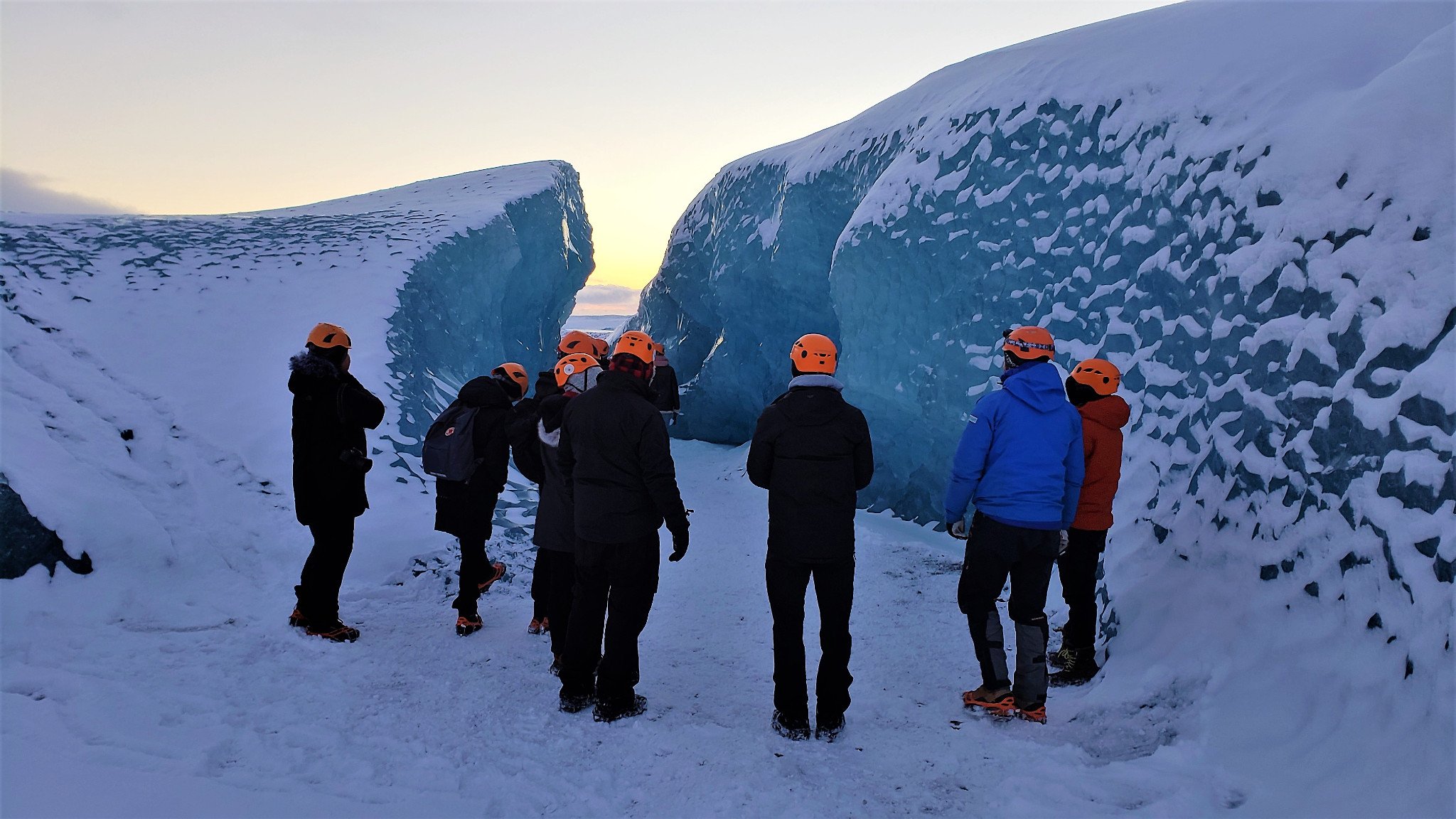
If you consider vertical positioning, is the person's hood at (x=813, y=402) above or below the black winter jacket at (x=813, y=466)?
above

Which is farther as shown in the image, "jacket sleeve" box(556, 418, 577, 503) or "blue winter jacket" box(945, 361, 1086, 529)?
"jacket sleeve" box(556, 418, 577, 503)

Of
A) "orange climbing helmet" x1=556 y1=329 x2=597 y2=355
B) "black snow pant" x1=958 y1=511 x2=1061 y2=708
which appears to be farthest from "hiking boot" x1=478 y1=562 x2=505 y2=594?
"black snow pant" x1=958 y1=511 x2=1061 y2=708

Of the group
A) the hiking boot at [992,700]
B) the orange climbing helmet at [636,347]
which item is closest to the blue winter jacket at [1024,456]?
the hiking boot at [992,700]

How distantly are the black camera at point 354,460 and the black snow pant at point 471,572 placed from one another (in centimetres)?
69

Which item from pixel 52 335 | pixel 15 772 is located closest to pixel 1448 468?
pixel 15 772

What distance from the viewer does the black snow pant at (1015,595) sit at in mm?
3213

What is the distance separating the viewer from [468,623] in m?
4.31

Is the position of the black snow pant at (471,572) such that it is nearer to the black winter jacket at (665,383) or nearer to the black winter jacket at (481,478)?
the black winter jacket at (481,478)

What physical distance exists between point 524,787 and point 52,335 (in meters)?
5.97

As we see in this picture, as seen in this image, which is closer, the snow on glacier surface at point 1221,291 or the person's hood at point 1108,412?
the snow on glacier surface at point 1221,291

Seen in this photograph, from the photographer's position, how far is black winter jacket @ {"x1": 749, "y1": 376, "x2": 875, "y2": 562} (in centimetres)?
310

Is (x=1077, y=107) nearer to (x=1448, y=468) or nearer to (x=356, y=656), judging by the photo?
(x=1448, y=468)

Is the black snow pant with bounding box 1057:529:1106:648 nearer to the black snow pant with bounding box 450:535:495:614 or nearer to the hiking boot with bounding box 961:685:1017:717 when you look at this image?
the hiking boot with bounding box 961:685:1017:717

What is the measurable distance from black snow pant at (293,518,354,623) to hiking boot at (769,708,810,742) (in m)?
2.49
